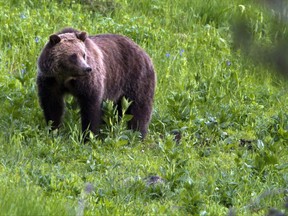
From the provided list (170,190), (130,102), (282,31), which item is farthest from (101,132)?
(282,31)

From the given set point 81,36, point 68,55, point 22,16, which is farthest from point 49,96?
point 22,16

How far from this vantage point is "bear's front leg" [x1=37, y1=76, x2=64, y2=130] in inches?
281

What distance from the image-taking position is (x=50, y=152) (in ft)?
20.8

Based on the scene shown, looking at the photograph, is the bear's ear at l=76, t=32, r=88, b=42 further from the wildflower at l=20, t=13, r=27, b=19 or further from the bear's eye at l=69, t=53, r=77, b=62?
the wildflower at l=20, t=13, r=27, b=19

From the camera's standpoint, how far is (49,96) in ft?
23.5

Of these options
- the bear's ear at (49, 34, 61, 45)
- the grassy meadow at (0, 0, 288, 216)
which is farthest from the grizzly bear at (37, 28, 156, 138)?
the grassy meadow at (0, 0, 288, 216)

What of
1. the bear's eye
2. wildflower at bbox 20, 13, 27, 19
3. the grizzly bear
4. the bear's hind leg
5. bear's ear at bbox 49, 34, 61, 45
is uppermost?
bear's ear at bbox 49, 34, 61, 45

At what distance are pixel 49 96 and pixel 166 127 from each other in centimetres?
139

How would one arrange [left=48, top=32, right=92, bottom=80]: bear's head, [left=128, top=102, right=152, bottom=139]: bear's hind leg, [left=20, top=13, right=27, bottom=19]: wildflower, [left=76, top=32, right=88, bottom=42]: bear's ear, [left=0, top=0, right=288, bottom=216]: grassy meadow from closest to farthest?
1. [left=0, top=0, right=288, bottom=216]: grassy meadow
2. [left=48, top=32, right=92, bottom=80]: bear's head
3. [left=76, top=32, right=88, bottom=42]: bear's ear
4. [left=128, top=102, right=152, bottom=139]: bear's hind leg
5. [left=20, top=13, right=27, bottom=19]: wildflower

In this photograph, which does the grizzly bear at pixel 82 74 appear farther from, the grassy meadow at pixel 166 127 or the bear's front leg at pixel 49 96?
the grassy meadow at pixel 166 127

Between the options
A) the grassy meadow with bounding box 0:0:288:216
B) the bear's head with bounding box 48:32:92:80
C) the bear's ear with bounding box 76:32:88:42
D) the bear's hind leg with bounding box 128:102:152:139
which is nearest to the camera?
the grassy meadow with bounding box 0:0:288:216

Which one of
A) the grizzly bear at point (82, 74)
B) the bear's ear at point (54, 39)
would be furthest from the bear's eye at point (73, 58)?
the bear's ear at point (54, 39)

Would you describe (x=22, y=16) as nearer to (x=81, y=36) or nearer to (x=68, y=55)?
(x=81, y=36)

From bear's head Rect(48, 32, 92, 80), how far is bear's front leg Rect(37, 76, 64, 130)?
14cm
